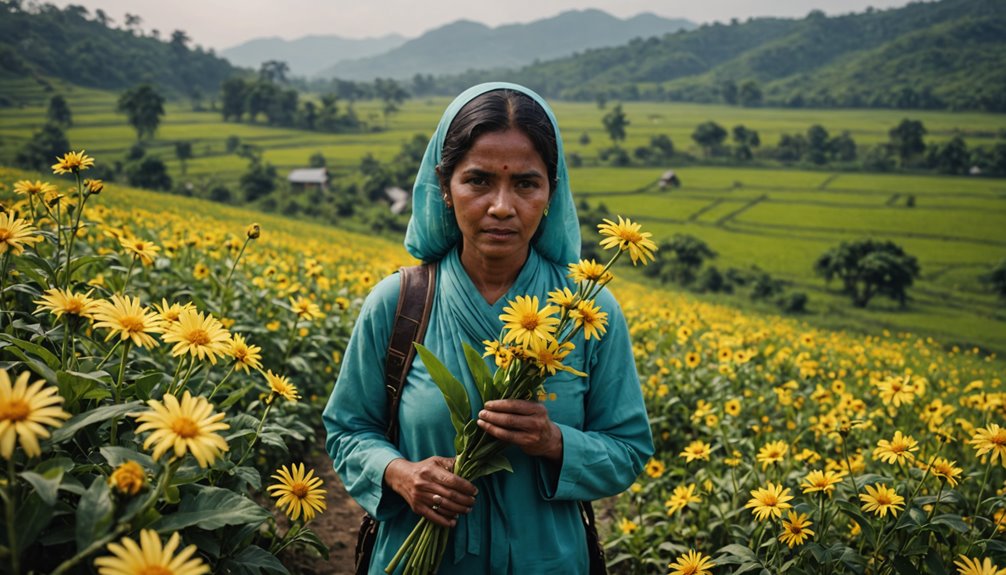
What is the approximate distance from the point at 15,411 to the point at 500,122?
114 centimetres

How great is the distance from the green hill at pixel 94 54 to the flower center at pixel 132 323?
115 feet

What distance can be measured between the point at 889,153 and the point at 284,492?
61911mm

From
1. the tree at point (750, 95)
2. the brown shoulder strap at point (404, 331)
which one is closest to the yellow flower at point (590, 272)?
the brown shoulder strap at point (404, 331)

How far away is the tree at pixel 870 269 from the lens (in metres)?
26.7

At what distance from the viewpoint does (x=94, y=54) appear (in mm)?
51844

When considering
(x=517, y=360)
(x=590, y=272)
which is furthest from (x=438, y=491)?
(x=590, y=272)

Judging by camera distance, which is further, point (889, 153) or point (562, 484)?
point (889, 153)

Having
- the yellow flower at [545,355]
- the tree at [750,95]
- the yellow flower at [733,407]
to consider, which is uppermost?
the tree at [750,95]

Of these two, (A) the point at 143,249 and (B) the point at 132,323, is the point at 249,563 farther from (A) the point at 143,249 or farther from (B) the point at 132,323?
(A) the point at 143,249

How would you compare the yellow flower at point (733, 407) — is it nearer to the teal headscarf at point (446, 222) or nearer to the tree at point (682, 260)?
the teal headscarf at point (446, 222)

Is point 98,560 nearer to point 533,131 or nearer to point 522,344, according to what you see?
point 522,344

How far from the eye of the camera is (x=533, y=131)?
5.15 feet

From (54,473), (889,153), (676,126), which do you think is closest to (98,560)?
(54,473)

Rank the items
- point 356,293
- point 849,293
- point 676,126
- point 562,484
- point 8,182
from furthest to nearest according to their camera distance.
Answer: point 676,126 < point 849,293 < point 8,182 < point 356,293 < point 562,484
